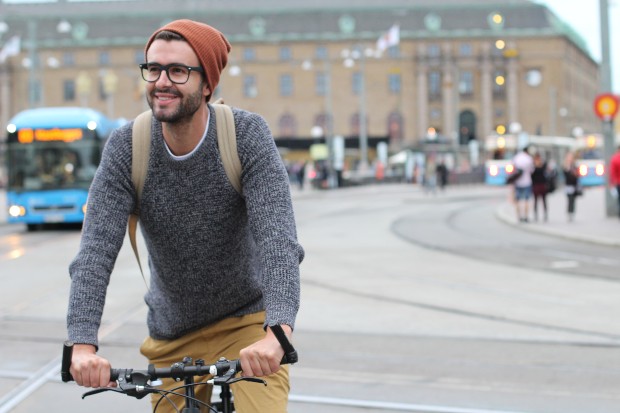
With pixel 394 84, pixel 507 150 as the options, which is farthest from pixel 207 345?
pixel 394 84

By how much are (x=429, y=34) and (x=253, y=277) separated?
95259 mm

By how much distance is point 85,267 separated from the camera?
3.23m

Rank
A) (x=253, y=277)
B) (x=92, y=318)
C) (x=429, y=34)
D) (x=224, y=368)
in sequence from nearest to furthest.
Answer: (x=224, y=368) → (x=92, y=318) → (x=253, y=277) → (x=429, y=34)

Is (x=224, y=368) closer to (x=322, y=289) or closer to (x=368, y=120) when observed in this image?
(x=322, y=289)

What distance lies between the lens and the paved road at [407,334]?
22.3 feet

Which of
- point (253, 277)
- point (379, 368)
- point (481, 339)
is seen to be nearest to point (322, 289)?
point (481, 339)

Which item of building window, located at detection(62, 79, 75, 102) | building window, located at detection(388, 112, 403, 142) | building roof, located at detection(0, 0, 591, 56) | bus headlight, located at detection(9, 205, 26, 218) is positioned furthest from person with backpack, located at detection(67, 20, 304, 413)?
building window, located at detection(62, 79, 75, 102)

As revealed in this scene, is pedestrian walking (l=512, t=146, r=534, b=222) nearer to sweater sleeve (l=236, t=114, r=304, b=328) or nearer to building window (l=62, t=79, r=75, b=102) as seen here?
sweater sleeve (l=236, t=114, r=304, b=328)

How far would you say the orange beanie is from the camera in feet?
10.5

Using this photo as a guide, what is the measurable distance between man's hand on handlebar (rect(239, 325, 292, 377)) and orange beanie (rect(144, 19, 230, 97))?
2.88ft

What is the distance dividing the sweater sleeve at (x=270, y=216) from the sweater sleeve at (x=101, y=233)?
38cm

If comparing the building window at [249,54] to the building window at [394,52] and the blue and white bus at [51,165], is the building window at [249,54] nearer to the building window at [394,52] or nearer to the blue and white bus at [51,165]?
the building window at [394,52]

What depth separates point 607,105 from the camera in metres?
23.2

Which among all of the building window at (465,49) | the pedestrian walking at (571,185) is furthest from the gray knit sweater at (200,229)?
the building window at (465,49)
